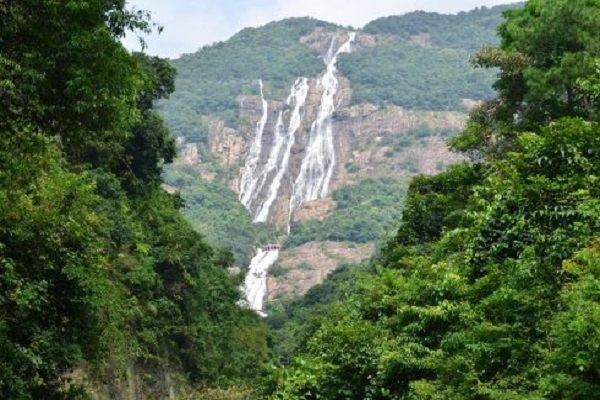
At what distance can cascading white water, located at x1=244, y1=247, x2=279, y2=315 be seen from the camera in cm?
6809

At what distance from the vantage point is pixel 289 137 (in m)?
Result: 107

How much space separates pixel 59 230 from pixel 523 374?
6728mm

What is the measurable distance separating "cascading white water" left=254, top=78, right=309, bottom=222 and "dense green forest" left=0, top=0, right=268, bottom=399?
7693 cm

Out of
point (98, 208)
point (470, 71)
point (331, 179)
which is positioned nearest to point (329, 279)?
point (98, 208)

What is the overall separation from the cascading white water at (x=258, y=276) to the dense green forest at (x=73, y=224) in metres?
45.2

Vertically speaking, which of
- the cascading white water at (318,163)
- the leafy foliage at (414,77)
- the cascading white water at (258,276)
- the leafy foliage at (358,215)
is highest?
the leafy foliage at (414,77)

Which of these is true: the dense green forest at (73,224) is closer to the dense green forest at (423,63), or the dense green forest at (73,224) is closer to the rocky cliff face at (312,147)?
the rocky cliff face at (312,147)

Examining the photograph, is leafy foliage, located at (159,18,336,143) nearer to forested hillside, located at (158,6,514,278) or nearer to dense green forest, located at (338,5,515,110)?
forested hillside, located at (158,6,514,278)

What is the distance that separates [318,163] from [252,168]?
996 centimetres

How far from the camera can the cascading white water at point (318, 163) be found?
3895 inches

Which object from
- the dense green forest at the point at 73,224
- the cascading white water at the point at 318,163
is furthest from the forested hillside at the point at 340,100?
the dense green forest at the point at 73,224

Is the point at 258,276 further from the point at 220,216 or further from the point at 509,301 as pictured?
the point at 509,301

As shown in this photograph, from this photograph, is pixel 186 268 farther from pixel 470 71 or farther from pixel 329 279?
pixel 470 71

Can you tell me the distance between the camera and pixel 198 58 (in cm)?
15975
